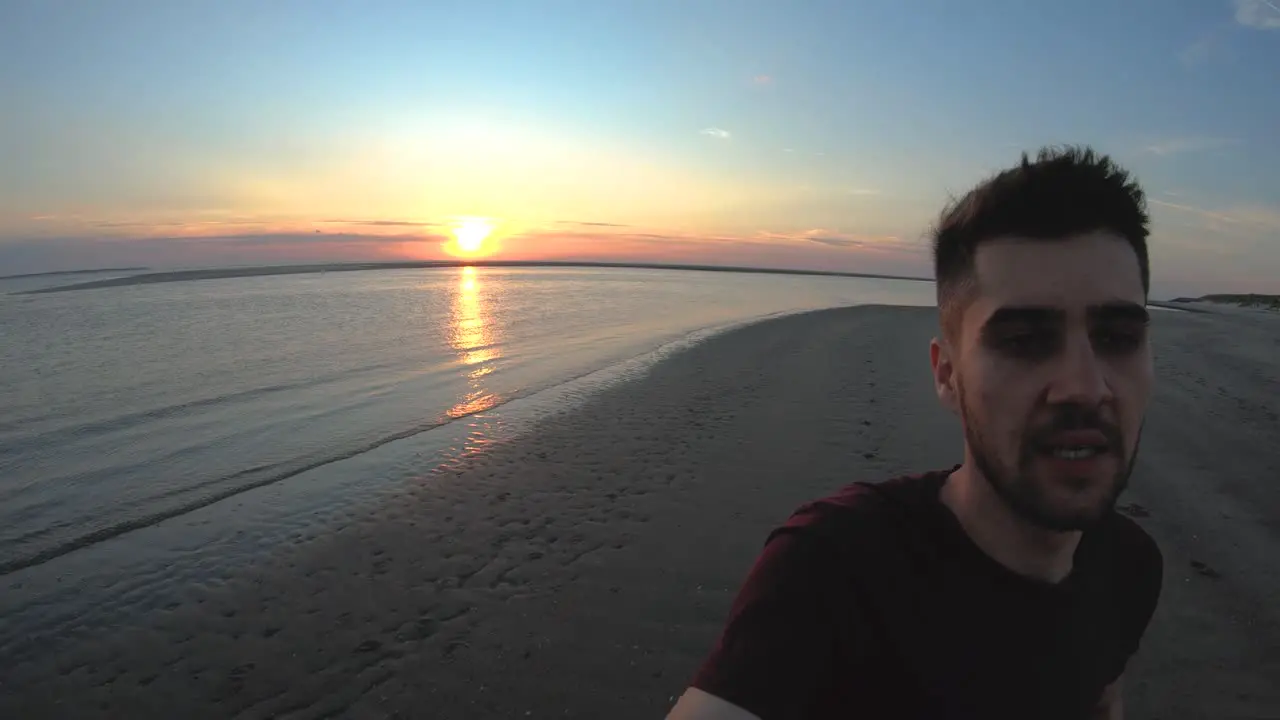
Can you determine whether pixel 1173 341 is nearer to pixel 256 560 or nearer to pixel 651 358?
pixel 651 358

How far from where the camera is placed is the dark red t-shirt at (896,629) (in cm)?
163

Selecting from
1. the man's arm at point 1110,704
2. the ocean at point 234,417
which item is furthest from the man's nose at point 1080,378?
the ocean at point 234,417

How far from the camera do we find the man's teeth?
5.92ft

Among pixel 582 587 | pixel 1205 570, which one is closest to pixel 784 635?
pixel 582 587

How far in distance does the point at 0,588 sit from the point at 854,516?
836 cm

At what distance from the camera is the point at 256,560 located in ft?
22.3

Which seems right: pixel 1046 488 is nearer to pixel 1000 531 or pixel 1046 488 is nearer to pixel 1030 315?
pixel 1000 531

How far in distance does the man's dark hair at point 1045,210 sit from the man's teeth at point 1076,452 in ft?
1.62

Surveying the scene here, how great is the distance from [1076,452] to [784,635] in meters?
0.97

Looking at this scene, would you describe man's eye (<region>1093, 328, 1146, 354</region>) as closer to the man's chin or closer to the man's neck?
the man's chin

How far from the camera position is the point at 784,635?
164 centimetres

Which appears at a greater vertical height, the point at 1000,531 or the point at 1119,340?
the point at 1119,340

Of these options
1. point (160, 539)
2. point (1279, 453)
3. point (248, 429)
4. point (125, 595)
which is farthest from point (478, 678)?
point (1279, 453)

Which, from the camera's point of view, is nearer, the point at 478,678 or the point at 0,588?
the point at 478,678
